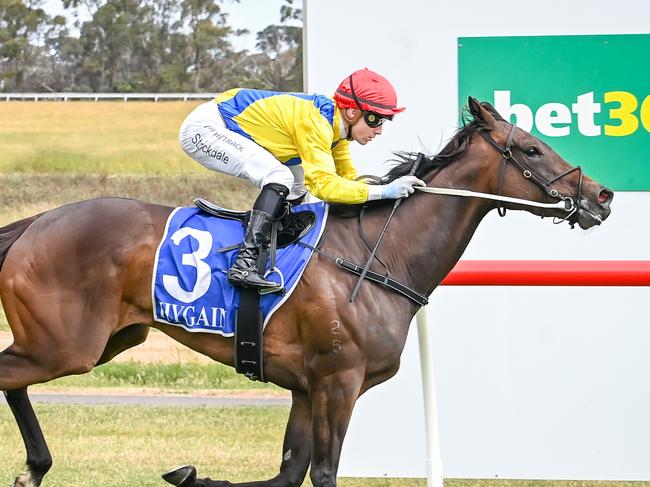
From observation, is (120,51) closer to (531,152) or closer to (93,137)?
(93,137)

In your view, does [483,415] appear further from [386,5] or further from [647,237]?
[386,5]

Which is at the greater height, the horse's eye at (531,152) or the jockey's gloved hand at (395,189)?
the horse's eye at (531,152)

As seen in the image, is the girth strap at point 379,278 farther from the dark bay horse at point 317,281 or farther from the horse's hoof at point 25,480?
the horse's hoof at point 25,480

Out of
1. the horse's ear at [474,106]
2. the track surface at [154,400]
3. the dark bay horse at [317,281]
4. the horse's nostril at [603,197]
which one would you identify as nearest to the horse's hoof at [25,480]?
the dark bay horse at [317,281]

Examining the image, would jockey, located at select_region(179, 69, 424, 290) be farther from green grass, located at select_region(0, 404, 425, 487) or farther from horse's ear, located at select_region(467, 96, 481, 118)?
green grass, located at select_region(0, 404, 425, 487)

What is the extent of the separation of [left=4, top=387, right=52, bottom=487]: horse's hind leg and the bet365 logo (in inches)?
102

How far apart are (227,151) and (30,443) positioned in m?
1.46

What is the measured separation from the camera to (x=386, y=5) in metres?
5.66

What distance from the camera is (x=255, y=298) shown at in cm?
459

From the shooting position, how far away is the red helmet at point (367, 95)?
4.65 metres

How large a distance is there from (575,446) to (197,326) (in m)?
2.20

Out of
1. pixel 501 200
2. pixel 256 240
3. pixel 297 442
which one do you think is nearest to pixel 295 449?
pixel 297 442

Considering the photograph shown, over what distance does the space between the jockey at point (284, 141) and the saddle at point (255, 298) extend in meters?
0.06

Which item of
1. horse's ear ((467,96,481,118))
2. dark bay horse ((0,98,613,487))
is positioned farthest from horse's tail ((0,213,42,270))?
horse's ear ((467,96,481,118))
